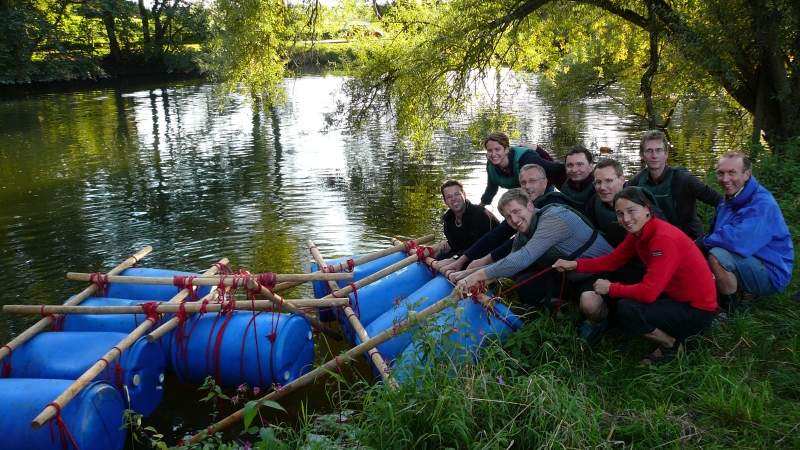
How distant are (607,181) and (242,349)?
139 inches

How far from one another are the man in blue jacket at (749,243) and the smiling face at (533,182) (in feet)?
5.22

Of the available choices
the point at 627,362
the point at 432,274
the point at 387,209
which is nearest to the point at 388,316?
the point at 432,274

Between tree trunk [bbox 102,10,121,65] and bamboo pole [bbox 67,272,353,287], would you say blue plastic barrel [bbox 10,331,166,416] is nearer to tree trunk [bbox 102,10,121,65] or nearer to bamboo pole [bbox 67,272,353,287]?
bamboo pole [bbox 67,272,353,287]

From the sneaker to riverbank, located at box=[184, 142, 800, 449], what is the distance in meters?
0.08

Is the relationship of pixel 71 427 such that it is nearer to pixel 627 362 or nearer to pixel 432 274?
pixel 432 274

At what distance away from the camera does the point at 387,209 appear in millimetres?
13641

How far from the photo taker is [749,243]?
5.23 m

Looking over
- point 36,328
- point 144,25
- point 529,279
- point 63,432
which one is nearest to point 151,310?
point 36,328

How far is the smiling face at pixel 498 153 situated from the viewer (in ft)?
24.1

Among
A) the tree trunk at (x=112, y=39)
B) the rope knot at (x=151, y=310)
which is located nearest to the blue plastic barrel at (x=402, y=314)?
the rope knot at (x=151, y=310)

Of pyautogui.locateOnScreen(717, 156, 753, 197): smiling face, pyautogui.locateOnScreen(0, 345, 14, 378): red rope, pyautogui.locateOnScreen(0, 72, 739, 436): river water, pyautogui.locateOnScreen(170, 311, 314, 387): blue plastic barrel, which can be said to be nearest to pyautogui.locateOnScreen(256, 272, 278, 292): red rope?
pyautogui.locateOnScreen(170, 311, 314, 387): blue plastic barrel

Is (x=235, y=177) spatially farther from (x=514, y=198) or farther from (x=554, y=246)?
(x=554, y=246)

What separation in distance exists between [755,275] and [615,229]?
115 cm

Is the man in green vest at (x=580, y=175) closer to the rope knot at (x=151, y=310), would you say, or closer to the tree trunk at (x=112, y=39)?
the rope knot at (x=151, y=310)
